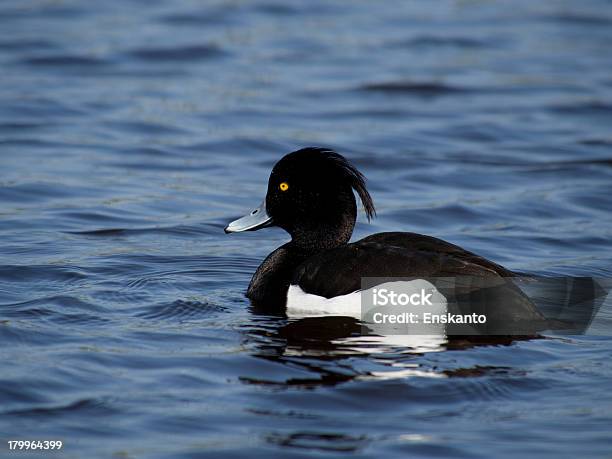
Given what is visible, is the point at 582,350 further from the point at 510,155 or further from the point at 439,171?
the point at 510,155

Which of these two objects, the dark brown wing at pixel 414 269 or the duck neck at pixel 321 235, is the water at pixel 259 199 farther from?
the duck neck at pixel 321 235

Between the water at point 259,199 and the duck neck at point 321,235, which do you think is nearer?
the water at point 259,199

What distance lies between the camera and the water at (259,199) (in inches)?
227

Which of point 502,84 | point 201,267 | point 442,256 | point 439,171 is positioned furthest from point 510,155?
point 442,256

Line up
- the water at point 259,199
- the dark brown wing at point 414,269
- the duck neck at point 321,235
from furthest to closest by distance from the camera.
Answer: the duck neck at point 321,235
the dark brown wing at point 414,269
the water at point 259,199

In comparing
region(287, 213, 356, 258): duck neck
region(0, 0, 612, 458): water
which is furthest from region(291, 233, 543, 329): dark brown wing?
region(287, 213, 356, 258): duck neck

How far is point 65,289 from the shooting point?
26.1 feet

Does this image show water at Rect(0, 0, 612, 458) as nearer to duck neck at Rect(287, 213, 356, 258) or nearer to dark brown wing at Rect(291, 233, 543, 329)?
dark brown wing at Rect(291, 233, 543, 329)

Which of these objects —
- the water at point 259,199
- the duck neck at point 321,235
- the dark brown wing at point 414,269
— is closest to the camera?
the water at point 259,199

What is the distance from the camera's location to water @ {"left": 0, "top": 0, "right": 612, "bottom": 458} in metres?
5.77

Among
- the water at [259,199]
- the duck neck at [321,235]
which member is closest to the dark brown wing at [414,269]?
the water at [259,199]

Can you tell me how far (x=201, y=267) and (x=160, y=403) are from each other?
124 inches

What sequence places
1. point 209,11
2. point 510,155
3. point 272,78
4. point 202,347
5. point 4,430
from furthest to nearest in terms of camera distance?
point 209,11 → point 272,78 → point 510,155 → point 202,347 → point 4,430

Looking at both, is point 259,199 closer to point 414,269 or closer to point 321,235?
point 321,235
